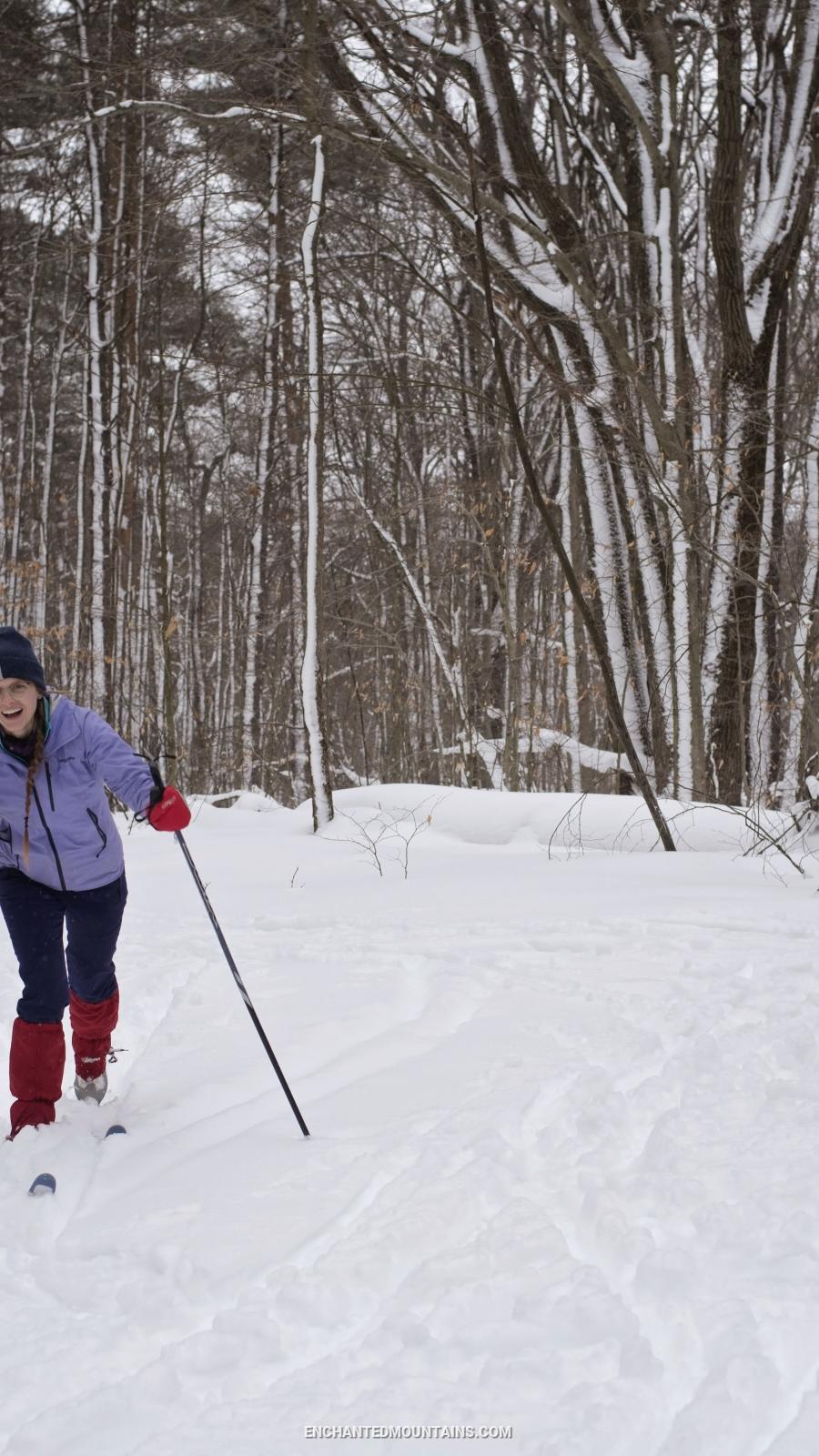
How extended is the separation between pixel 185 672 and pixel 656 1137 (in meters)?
20.4

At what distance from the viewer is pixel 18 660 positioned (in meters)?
3.28

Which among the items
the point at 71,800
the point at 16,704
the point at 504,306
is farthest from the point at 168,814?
the point at 504,306

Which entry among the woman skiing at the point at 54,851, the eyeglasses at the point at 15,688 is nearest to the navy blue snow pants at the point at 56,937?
the woman skiing at the point at 54,851

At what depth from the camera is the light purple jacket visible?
335 centimetres

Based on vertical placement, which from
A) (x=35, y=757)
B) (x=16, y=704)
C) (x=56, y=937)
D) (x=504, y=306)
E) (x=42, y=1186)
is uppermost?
(x=504, y=306)

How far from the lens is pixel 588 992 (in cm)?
423

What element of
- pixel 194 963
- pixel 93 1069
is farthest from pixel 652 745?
pixel 93 1069

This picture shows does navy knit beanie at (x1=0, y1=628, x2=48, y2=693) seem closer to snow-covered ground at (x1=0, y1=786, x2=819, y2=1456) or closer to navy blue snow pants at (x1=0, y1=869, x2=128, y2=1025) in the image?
navy blue snow pants at (x1=0, y1=869, x2=128, y2=1025)

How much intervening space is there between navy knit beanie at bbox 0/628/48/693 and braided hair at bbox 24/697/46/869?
81mm

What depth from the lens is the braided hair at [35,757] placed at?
3338mm

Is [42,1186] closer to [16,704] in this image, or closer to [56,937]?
[56,937]

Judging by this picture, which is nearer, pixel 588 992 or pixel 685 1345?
pixel 685 1345

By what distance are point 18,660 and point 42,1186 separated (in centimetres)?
152

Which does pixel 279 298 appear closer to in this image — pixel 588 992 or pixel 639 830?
pixel 639 830
